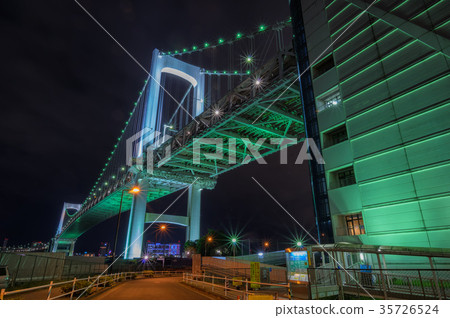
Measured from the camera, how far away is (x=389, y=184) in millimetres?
16062

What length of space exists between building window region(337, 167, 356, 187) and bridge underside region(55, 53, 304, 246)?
861 centimetres

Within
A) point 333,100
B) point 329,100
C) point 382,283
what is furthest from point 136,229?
point 382,283

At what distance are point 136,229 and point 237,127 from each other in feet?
74.4

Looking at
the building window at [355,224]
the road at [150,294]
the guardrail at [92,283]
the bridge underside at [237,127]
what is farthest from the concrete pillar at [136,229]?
the building window at [355,224]

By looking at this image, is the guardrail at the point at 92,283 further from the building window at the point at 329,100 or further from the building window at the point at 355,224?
the building window at the point at 329,100

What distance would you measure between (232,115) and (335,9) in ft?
41.1

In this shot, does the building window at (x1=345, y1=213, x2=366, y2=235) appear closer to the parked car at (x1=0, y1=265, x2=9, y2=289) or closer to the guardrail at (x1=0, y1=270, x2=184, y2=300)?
the guardrail at (x1=0, y1=270, x2=184, y2=300)

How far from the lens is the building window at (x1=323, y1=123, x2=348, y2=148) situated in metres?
20.0

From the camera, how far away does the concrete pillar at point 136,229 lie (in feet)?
125

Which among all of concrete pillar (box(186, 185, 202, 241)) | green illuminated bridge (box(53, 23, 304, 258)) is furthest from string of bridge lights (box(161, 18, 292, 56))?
concrete pillar (box(186, 185, 202, 241))

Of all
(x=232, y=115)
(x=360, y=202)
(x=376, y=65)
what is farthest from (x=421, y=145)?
(x=232, y=115)

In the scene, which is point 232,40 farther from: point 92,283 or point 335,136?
point 92,283

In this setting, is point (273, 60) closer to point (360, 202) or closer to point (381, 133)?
point (381, 133)

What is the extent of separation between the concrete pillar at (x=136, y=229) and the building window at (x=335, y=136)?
3062 centimetres
